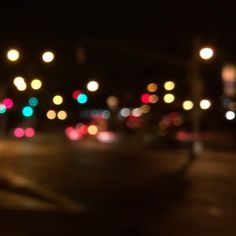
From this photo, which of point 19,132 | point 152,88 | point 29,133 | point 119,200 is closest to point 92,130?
point 29,133

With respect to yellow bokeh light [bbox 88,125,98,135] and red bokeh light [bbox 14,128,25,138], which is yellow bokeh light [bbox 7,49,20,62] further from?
red bokeh light [bbox 14,128,25,138]

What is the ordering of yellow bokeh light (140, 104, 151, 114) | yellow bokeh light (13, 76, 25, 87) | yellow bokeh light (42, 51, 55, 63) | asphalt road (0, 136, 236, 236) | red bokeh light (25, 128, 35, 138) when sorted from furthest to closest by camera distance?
yellow bokeh light (140, 104, 151, 114), red bokeh light (25, 128, 35, 138), yellow bokeh light (13, 76, 25, 87), yellow bokeh light (42, 51, 55, 63), asphalt road (0, 136, 236, 236)

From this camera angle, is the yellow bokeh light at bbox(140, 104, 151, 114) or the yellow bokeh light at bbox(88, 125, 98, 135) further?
the yellow bokeh light at bbox(140, 104, 151, 114)

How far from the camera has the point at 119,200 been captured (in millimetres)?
17016

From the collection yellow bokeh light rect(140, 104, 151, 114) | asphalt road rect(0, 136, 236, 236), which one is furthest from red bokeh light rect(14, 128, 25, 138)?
asphalt road rect(0, 136, 236, 236)

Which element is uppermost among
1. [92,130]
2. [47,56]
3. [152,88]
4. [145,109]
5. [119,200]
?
[152,88]

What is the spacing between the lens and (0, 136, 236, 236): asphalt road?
487 inches

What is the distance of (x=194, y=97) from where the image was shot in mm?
36188

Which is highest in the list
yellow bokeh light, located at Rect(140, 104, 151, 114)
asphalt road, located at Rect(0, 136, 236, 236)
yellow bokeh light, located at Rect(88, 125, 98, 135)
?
yellow bokeh light, located at Rect(140, 104, 151, 114)

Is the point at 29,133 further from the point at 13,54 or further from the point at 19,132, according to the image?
the point at 13,54

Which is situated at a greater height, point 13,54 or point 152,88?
point 152,88

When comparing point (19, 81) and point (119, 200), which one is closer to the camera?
point (119, 200)

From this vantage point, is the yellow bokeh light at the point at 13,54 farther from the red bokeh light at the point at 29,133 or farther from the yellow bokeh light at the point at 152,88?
the yellow bokeh light at the point at 152,88

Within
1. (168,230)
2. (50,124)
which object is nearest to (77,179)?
(168,230)
